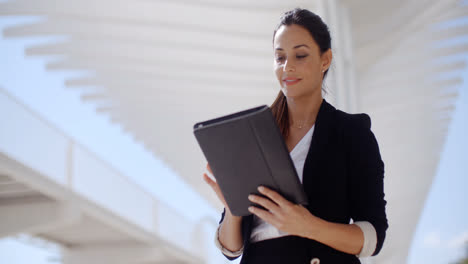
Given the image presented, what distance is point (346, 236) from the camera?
1.60m

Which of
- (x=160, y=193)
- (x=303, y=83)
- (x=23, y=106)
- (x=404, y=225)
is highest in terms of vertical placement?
(x=23, y=106)

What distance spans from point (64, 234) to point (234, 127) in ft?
44.6

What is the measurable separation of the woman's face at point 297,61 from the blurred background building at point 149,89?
2.86m

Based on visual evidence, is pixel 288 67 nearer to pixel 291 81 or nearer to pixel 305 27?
pixel 291 81

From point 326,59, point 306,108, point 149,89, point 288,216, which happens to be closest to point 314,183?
point 288,216

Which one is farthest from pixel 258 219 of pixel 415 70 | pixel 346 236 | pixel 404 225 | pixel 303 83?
pixel 404 225

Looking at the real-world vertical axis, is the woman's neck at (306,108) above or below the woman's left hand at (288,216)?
above

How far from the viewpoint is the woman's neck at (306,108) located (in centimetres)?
190

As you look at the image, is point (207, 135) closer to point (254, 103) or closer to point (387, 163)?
point (254, 103)

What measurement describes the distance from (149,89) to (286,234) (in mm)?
8466

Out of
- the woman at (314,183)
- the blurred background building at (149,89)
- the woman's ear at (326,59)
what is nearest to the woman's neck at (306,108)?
the woman at (314,183)

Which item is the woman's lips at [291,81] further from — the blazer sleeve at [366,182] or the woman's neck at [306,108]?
the blazer sleeve at [366,182]

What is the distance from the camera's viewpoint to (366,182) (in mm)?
1700

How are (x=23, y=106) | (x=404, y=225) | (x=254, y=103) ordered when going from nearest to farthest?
(x=23, y=106), (x=254, y=103), (x=404, y=225)
